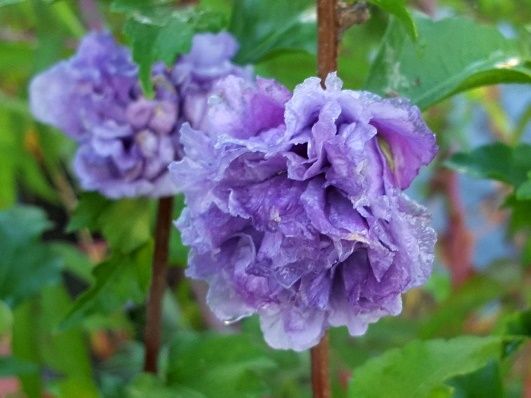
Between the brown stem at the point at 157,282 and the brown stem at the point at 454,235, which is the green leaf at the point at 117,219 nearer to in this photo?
the brown stem at the point at 157,282

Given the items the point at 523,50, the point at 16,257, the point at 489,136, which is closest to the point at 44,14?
the point at 16,257

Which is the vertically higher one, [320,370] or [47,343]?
[320,370]

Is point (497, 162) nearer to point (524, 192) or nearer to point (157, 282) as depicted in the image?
point (524, 192)

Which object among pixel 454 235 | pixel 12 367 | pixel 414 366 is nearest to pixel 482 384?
pixel 414 366

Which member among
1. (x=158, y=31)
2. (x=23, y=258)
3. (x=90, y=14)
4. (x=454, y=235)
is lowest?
(x=454, y=235)

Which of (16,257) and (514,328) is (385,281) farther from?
(16,257)

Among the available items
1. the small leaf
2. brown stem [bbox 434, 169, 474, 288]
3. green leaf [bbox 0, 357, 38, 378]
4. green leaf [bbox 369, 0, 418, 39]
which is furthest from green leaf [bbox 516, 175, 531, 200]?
brown stem [bbox 434, 169, 474, 288]
